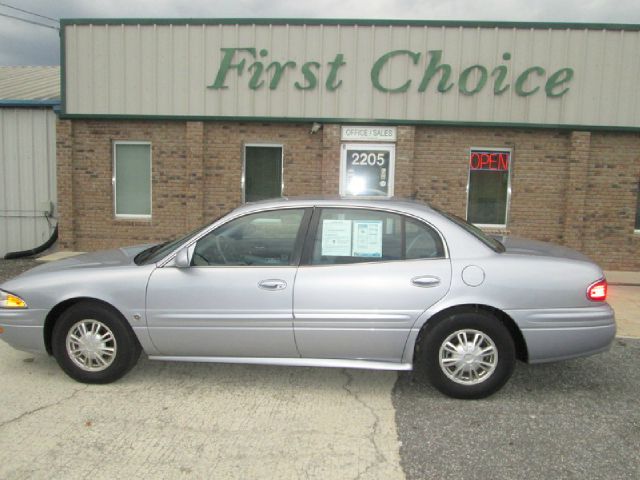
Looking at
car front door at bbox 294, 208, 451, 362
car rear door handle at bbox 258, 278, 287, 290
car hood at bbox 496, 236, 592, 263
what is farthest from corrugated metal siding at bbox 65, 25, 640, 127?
car rear door handle at bbox 258, 278, 287, 290

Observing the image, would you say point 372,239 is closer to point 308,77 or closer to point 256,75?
point 308,77

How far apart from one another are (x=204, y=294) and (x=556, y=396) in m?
2.84

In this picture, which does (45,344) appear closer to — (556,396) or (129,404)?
(129,404)

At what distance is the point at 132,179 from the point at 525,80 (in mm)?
7822

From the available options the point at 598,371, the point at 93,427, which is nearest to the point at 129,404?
the point at 93,427

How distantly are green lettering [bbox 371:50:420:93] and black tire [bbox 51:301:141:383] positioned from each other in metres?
7.19

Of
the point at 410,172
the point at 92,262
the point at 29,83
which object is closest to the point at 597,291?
the point at 92,262

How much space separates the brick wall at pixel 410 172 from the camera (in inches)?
390

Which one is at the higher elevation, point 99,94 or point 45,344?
point 99,94

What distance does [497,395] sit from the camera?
13.4ft

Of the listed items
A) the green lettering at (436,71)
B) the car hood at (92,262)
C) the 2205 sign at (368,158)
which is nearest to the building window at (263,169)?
the 2205 sign at (368,158)

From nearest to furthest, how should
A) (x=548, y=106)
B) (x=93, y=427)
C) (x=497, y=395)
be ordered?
(x=93, y=427) < (x=497, y=395) < (x=548, y=106)

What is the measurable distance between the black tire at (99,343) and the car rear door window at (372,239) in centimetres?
159

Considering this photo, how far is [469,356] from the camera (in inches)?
153
